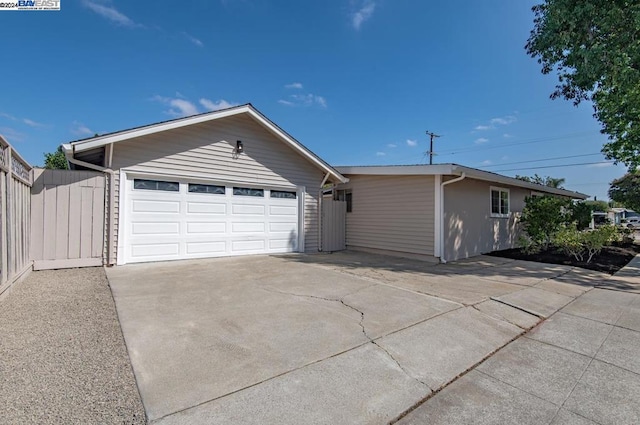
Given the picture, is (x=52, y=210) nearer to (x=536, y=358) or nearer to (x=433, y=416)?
(x=433, y=416)

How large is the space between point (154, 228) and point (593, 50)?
12384 mm

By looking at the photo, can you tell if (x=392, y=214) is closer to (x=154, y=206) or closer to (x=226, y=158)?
(x=226, y=158)

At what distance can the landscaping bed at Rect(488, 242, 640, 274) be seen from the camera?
8100 millimetres

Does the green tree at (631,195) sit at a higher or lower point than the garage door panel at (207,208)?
higher

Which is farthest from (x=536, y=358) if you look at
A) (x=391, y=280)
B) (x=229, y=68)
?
(x=229, y=68)

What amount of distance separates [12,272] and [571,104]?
53.2 feet

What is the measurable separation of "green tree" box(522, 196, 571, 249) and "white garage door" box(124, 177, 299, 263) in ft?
26.9

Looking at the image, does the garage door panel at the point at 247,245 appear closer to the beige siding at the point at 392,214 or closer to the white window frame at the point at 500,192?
the beige siding at the point at 392,214

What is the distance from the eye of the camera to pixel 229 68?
1054 centimetres

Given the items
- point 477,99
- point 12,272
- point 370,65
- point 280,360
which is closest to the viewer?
point 280,360

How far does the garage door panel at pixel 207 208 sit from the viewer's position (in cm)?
774

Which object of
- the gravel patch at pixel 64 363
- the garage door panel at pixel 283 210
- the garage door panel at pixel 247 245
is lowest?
the gravel patch at pixel 64 363

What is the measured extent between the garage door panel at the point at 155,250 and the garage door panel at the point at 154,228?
0.29m

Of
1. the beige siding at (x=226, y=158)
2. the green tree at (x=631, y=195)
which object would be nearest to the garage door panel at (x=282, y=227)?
the beige siding at (x=226, y=158)
